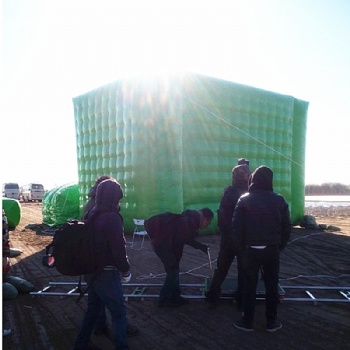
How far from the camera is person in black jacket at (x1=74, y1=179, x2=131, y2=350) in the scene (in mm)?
3104

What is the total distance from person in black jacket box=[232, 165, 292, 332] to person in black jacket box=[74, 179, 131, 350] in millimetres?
1442

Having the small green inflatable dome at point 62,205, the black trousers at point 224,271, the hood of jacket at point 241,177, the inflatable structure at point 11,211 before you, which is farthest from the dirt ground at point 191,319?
the small green inflatable dome at point 62,205

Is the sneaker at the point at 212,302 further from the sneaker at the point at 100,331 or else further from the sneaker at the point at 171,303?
the sneaker at the point at 100,331

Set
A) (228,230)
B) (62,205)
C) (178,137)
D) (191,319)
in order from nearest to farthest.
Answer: (191,319)
(228,230)
(178,137)
(62,205)

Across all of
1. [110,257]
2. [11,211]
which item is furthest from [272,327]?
[11,211]

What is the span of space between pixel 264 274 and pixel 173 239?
1304mm

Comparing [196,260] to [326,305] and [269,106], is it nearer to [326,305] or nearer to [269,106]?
[326,305]

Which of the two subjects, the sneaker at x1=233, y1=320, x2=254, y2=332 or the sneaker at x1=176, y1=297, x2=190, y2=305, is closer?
the sneaker at x1=233, y1=320, x2=254, y2=332

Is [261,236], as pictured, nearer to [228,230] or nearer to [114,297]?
[228,230]

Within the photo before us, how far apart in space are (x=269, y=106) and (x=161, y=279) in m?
8.34

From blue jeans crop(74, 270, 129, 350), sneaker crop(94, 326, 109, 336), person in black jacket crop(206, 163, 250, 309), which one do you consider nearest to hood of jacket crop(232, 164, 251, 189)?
person in black jacket crop(206, 163, 250, 309)

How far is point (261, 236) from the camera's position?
3.81 m

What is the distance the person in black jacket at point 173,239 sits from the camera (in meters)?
4.64

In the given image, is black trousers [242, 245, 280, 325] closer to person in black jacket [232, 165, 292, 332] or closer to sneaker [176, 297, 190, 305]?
person in black jacket [232, 165, 292, 332]
